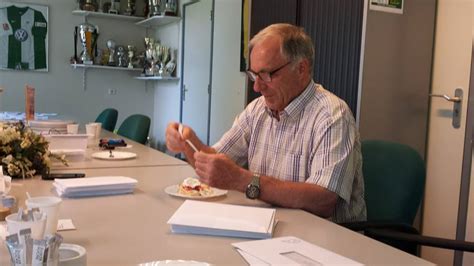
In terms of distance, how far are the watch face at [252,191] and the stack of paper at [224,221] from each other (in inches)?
4.5

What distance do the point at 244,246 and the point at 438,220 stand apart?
1950 millimetres

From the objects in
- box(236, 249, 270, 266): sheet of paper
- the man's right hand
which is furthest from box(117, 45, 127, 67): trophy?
box(236, 249, 270, 266): sheet of paper

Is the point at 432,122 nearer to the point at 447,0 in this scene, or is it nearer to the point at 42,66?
the point at 447,0

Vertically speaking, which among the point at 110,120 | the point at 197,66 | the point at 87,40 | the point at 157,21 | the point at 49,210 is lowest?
the point at 110,120

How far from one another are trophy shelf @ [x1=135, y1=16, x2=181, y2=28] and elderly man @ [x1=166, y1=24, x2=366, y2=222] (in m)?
3.71

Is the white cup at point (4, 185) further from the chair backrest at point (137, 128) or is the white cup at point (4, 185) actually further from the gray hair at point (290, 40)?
the chair backrest at point (137, 128)

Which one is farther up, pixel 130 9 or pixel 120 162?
pixel 130 9

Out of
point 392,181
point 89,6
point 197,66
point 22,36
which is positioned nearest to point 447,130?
point 392,181

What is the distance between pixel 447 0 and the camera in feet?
8.33

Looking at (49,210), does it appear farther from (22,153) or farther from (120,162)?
(120,162)

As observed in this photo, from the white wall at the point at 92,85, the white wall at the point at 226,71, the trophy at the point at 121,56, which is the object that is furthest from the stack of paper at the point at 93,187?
the trophy at the point at 121,56

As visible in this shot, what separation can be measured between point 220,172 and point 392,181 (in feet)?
2.24

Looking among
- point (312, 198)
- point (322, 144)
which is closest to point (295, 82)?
point (322, 144)

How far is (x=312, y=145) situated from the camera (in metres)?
1.61
